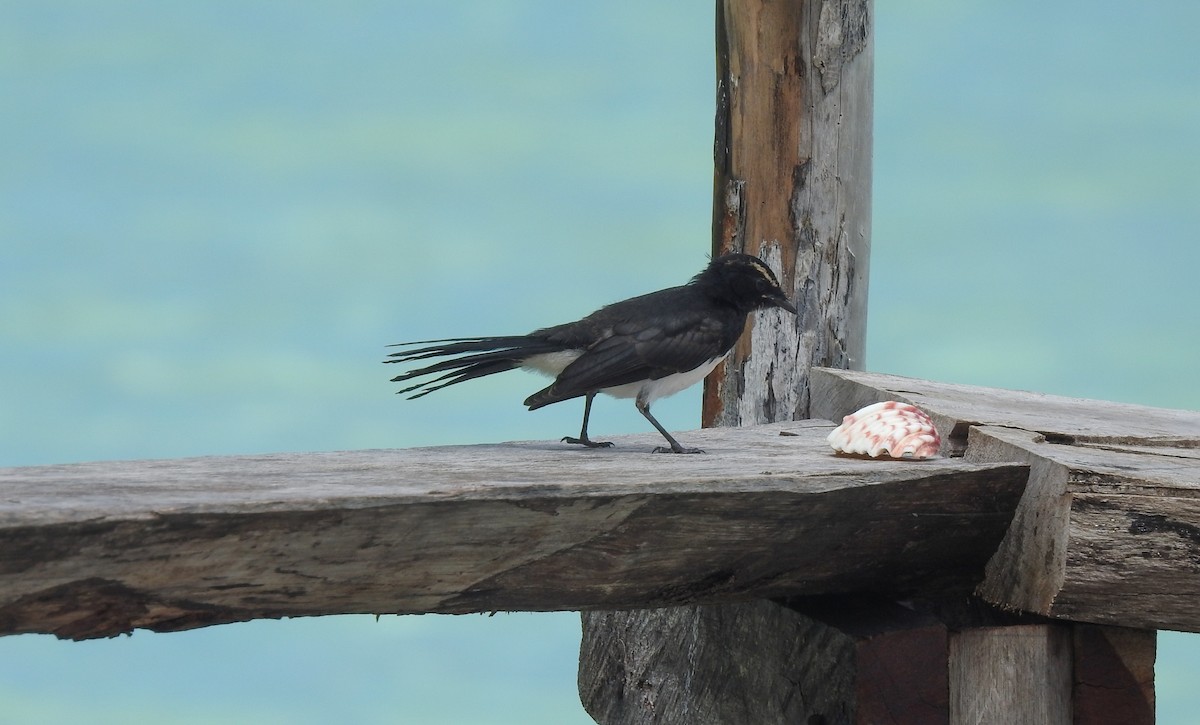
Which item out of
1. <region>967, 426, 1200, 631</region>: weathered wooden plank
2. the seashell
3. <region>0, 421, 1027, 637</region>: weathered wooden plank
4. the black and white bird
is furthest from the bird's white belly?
<region>967, 426, 1200, 631</region>: weathered wooden plank

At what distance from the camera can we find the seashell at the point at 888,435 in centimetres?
385

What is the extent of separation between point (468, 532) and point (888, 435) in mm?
1400

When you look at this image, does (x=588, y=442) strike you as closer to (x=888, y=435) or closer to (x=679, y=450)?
(x=679, y=450)

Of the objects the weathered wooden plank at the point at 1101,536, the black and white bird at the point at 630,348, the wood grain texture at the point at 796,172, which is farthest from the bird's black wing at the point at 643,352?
the wood grain texture at the point at 796,172

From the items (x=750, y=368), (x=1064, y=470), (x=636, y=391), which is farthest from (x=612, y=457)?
(x=750, y=368)

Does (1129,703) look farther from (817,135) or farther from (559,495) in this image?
(817,135)

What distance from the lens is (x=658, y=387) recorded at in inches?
176

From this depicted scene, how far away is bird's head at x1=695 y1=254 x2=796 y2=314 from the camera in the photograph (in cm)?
471

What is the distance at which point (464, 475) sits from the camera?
126 inches

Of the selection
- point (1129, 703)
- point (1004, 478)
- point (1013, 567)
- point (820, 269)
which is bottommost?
point (1129, 703)

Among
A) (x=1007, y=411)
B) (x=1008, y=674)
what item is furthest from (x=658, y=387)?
(x=1008, y=674)

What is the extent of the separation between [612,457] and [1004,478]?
104cm

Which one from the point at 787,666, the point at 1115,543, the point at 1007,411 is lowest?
the point at 787,666

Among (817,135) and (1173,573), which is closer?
(1173,573)
